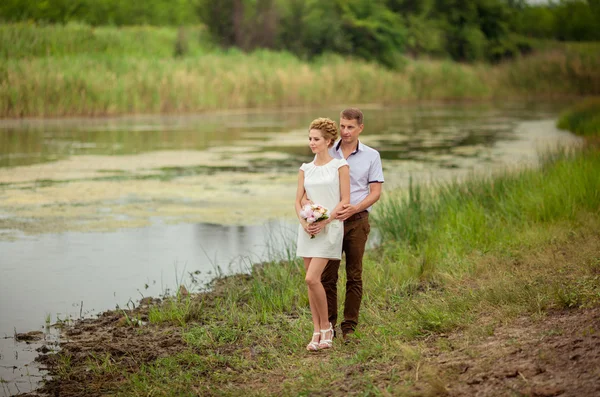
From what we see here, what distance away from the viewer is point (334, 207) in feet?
20.0

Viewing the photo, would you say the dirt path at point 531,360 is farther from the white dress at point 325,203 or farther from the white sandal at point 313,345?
the white dress at point 325,203

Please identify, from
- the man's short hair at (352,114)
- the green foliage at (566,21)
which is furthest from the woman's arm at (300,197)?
the green foliage at (566,21)

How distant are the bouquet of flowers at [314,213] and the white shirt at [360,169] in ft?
1.28

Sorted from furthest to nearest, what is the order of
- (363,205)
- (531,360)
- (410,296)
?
(410,296) → (363,205) → (531,360)

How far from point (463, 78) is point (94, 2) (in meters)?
27.9

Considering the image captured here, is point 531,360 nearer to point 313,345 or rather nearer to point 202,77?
point 313,345

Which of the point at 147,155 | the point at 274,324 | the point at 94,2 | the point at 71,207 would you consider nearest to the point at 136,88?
the point at 147,155

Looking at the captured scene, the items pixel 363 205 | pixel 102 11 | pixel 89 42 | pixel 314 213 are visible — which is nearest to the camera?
pixel 314 213

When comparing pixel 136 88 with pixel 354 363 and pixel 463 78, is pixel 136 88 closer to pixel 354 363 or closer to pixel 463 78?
pixel 463 78

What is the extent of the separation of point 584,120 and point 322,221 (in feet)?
65.6

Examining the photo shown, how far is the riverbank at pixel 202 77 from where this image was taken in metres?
29.7

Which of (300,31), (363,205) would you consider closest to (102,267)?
(363,205)

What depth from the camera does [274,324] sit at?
7.21 meters

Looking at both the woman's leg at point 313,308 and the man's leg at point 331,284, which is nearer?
the woman's leg at point 313,308
